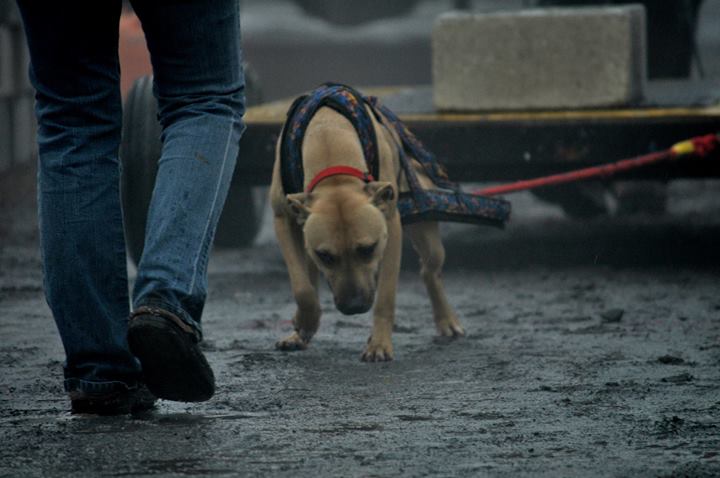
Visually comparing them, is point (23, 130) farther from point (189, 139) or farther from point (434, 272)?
point (189, 139)

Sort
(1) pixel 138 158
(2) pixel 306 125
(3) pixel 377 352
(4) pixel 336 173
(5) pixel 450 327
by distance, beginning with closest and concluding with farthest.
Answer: (3) pixel 377 352 < (4) pixel 336 173 < (2) pixel 306 125 < (5) pixel 450 327 < (1) pixel 138 158

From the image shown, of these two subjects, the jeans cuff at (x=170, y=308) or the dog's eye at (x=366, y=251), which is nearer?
the jeans cuff at (x=170, y=308)

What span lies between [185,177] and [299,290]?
1.28m

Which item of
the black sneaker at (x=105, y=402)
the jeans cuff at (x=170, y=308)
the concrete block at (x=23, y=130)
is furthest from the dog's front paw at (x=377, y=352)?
the concrete block at (x=23, y=130)

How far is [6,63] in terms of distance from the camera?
9.34m

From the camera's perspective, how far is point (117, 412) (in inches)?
108

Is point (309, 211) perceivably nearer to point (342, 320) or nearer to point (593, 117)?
point (342, 320)

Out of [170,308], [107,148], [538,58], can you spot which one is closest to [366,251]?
[107,148]

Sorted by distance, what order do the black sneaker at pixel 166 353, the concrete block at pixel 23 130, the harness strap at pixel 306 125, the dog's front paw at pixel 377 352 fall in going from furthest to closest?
the concrete block at pixel 23 130 < the harness strap at pixel 306 125 < the dog's front paw at pixel 377 352 < the black sneaker at pixel 166 353

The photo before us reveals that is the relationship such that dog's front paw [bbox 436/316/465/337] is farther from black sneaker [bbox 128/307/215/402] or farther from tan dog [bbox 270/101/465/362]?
black sneaker [bbox 128/307/215/402]

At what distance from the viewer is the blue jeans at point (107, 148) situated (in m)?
2.64

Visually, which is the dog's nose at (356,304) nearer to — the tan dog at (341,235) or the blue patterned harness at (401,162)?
the tan dog at (341,235)

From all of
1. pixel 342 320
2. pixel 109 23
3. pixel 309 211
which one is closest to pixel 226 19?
pixel 109 23

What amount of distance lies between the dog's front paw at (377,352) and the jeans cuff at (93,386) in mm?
1007
